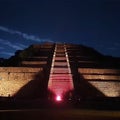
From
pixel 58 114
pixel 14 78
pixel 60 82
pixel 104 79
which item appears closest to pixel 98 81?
pixel 104 79

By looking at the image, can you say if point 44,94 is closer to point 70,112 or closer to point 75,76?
point 75,76

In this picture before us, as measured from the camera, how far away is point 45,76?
1792 centimetres

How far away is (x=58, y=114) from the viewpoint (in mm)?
10727

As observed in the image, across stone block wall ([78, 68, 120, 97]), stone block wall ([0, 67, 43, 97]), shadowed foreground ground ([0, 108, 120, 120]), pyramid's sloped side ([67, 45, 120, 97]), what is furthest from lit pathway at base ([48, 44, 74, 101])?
shadowed foreground ground ([0, 108, 120, 120])

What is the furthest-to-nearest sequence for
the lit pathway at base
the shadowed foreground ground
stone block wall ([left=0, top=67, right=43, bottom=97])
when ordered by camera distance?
stone block wall ([left=0, top=67, right=43, bottom=97]) < the lit pathway at base < the shadowed foreground ground

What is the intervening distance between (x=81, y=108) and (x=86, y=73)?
21.7ft

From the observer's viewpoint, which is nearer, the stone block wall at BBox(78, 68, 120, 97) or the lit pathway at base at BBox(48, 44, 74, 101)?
the lit pathway at base at BBox(48, 44, 74, 101)

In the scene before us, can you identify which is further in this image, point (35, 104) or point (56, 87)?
point (56, 87)

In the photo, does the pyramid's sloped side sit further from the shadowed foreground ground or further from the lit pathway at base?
the shadowed foreground ground

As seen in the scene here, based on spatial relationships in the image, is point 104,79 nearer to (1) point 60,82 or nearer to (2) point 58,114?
(1) point 60,82

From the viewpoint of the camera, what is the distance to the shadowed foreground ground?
10289 mm

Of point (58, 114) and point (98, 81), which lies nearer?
point (58, 114)

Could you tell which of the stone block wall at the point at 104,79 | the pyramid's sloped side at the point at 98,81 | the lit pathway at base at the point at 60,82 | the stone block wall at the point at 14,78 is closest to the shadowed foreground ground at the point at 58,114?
the lit pathway at base at the point at 60,82

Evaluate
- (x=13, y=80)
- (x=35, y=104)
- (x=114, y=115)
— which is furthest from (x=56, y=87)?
(x=114, y=115)
